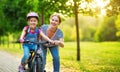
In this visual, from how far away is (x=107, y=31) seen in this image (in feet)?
338

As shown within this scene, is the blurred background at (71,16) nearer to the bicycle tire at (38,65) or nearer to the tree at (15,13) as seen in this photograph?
the tree at (15,13)

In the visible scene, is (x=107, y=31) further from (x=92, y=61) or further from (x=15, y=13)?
(x=92, y=61)

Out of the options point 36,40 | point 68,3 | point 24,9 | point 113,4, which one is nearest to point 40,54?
point 36,40

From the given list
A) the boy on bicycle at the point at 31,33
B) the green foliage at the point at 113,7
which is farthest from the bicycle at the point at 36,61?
the green foliage at the point at 113,7

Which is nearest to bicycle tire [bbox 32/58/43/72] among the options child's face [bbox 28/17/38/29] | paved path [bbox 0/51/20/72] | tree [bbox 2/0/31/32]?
child's face [bbox 28/17/38/29]

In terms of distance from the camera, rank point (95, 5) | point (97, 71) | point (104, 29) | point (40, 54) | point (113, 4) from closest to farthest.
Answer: point (40, 54) < point (97, 71) < point (113, 4) < point (95, 5) < point (104, 29)

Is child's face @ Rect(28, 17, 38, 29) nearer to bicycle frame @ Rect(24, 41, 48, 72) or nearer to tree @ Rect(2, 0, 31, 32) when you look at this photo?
bicycle frame @ Rect(24, 41, 48, 72)

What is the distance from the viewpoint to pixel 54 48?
1019cm

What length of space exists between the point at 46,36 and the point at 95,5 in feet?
37.8

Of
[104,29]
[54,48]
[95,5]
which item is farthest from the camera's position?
[104,29]

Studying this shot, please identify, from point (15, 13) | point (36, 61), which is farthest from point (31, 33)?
point (15, 13)

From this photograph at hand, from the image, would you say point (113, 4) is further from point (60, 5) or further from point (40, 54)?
point (40, 54)

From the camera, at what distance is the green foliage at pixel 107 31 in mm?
102500

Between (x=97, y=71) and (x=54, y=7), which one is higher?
(x=54, y=7)
